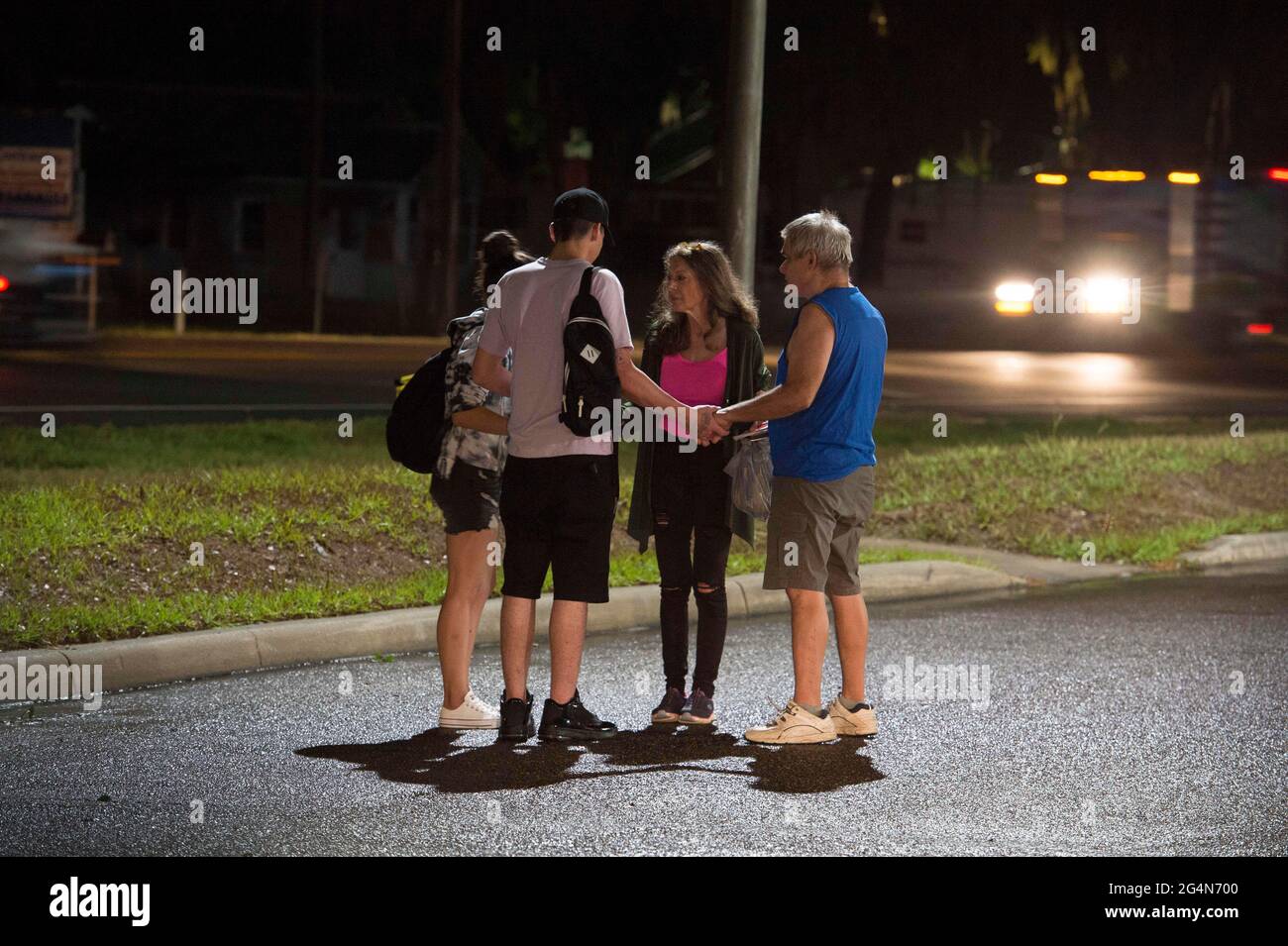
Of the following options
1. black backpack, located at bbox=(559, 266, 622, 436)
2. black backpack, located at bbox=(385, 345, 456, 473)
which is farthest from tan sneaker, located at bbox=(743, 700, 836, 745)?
black backpack, located at bbox=(385, 345, 456, 473)

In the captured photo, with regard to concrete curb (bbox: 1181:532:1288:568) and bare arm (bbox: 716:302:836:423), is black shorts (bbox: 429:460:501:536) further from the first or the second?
concrete curb (bbox: 1181:532:1288:568)

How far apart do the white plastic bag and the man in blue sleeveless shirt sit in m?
0.06

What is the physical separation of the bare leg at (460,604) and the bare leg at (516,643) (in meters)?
0.24

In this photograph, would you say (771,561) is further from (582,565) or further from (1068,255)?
(1068,255)

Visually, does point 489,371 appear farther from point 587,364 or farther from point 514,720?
point 514,720

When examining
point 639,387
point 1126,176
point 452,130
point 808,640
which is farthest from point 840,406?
point 1126,176

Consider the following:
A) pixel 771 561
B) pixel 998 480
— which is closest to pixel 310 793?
pixel 771 561

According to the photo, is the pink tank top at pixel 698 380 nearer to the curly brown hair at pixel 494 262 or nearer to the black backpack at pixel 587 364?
the black backpack at pixel 587 364

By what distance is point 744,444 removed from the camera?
7434 mm

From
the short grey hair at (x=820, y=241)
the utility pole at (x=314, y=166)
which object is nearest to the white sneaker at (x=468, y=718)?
the short grey hair at (x=820, y=241)

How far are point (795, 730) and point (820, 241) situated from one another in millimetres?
1890

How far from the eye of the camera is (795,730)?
7207mm

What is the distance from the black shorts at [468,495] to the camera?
724 cm

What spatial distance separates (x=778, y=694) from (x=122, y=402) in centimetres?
1204
